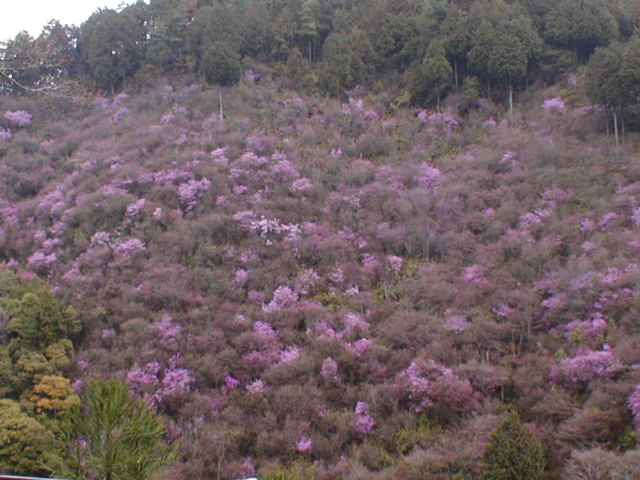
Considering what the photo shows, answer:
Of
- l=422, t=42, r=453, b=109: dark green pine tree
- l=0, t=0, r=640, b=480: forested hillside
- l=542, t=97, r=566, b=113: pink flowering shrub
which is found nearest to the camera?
l=0, t=0, r=640, b=480: forested hillside

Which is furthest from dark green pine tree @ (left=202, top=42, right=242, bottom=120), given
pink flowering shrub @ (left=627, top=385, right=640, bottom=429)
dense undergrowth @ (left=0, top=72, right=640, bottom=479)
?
pink flowering shrub @ (left=627, top=385, right=640, bottom=429)

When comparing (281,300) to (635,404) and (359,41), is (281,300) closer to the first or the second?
(635,404)

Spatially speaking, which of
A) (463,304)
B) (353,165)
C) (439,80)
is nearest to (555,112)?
(439,80)

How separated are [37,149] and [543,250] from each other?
1033 inches

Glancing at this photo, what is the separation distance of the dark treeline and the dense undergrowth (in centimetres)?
187

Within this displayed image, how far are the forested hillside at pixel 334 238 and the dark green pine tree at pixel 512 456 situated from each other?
44 mm

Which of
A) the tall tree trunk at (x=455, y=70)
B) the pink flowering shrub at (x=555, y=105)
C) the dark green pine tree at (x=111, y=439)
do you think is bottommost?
the dark green pine tree at (x=111, y=439)

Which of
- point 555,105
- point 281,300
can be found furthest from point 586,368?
point 555,105

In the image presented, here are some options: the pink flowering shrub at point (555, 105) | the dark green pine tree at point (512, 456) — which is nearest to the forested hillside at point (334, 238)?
the dark green pine tree at point (512, 456)

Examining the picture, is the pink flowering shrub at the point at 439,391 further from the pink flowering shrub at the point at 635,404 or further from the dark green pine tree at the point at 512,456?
the pink flowering shrub at the point at 635,404

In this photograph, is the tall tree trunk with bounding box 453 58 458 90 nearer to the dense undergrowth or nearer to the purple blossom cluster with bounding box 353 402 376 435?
the dense undergrowth

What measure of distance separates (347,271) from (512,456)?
32.8 feet

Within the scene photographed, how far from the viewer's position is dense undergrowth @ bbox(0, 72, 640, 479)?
1502cm

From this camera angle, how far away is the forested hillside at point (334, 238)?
1478 cm
